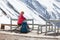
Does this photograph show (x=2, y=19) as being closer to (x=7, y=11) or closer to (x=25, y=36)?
(x=7, y=11)

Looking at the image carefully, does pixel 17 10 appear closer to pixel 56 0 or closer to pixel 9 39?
pixel 56 0

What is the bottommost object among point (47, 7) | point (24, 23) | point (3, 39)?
point (3, 39)

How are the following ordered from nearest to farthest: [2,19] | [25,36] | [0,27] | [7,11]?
[25,36] → [0,27] → [2,19] → [7,11]

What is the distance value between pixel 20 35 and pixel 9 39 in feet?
1.58

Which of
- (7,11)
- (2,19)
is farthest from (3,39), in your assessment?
(7,11)

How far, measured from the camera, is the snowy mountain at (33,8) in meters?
Result: 17.7

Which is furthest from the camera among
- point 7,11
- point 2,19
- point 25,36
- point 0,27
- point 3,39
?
point 7,11

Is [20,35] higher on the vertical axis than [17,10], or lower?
lower

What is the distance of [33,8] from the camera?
18.6m

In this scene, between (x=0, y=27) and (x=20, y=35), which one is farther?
(x=0, y=27)

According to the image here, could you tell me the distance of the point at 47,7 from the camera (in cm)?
1847

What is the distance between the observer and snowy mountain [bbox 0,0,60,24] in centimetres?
1770

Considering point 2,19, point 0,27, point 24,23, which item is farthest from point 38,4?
point 24,23

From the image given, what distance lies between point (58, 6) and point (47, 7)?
2.81 feet
